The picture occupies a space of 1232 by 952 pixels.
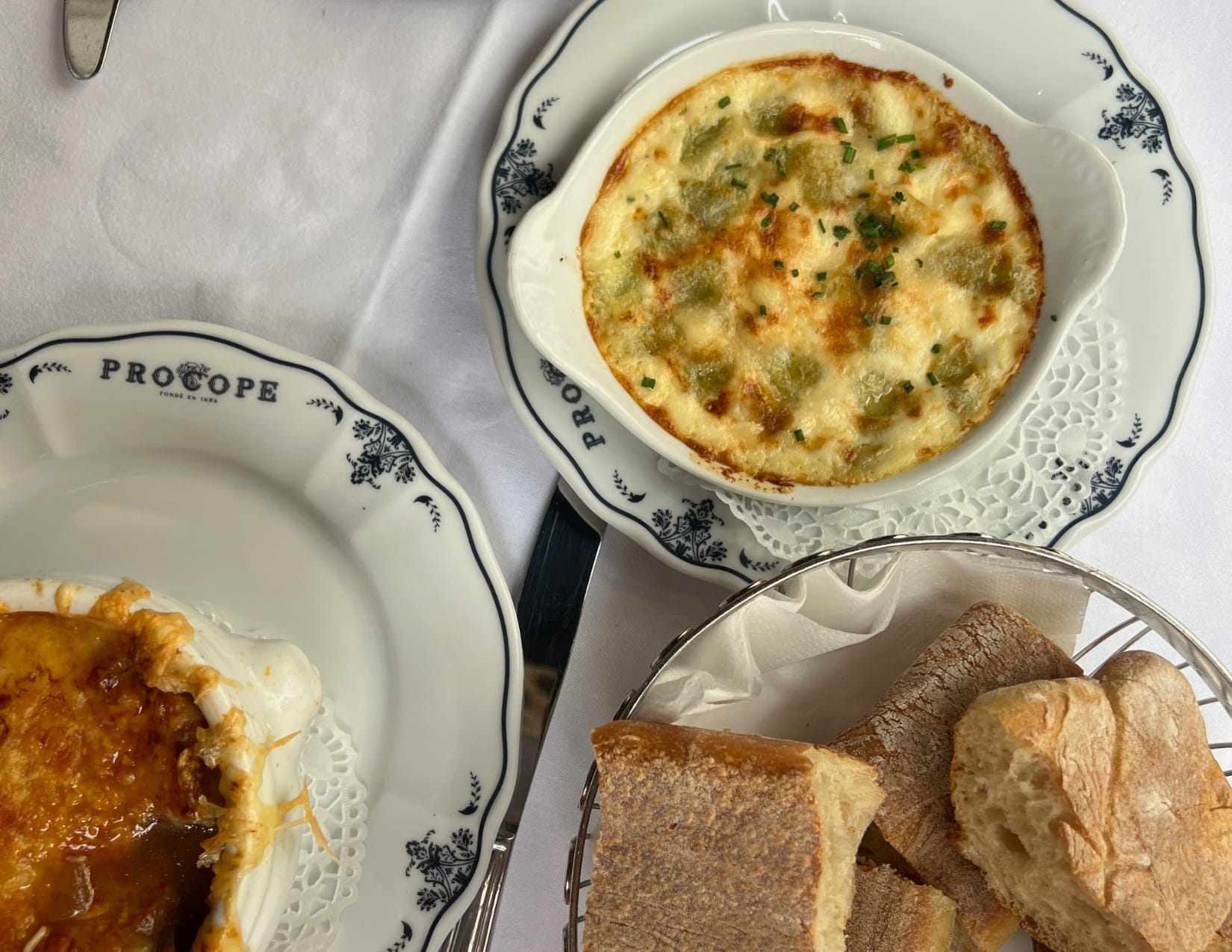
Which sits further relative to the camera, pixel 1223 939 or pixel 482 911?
pixel 482 911

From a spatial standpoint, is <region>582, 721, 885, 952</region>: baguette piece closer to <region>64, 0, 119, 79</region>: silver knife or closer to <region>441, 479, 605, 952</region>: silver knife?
<region>441, 479, 605, 952</region>: silver knife

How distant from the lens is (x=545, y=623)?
5.91 feet

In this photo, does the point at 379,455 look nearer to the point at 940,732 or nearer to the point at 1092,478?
the point at 940,732

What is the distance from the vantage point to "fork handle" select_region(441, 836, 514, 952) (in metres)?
1.83

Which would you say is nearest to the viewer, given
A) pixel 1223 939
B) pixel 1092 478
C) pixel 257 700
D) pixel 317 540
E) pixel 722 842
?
pixel 257 700

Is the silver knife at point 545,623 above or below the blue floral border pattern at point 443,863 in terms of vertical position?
above

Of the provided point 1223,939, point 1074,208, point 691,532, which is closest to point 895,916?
point 1223,939

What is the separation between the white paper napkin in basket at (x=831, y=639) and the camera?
5.16 feet

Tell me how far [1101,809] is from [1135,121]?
1247 mm

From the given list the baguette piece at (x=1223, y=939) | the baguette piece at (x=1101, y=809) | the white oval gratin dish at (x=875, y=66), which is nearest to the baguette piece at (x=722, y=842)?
the baguette piece at (x=1101, y=809)

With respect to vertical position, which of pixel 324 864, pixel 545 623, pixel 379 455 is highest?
pixel 379 455

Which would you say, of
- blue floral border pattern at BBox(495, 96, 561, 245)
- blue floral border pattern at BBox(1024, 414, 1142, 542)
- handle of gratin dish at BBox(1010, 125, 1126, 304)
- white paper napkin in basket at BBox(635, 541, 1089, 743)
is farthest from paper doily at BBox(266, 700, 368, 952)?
handle of gratin dish at BBox(1010, 125, 1126, 304)

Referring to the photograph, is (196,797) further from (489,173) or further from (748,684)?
(489,173)

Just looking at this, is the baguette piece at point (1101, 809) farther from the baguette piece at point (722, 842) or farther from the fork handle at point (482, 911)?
the fork handle at point (482, 911)
